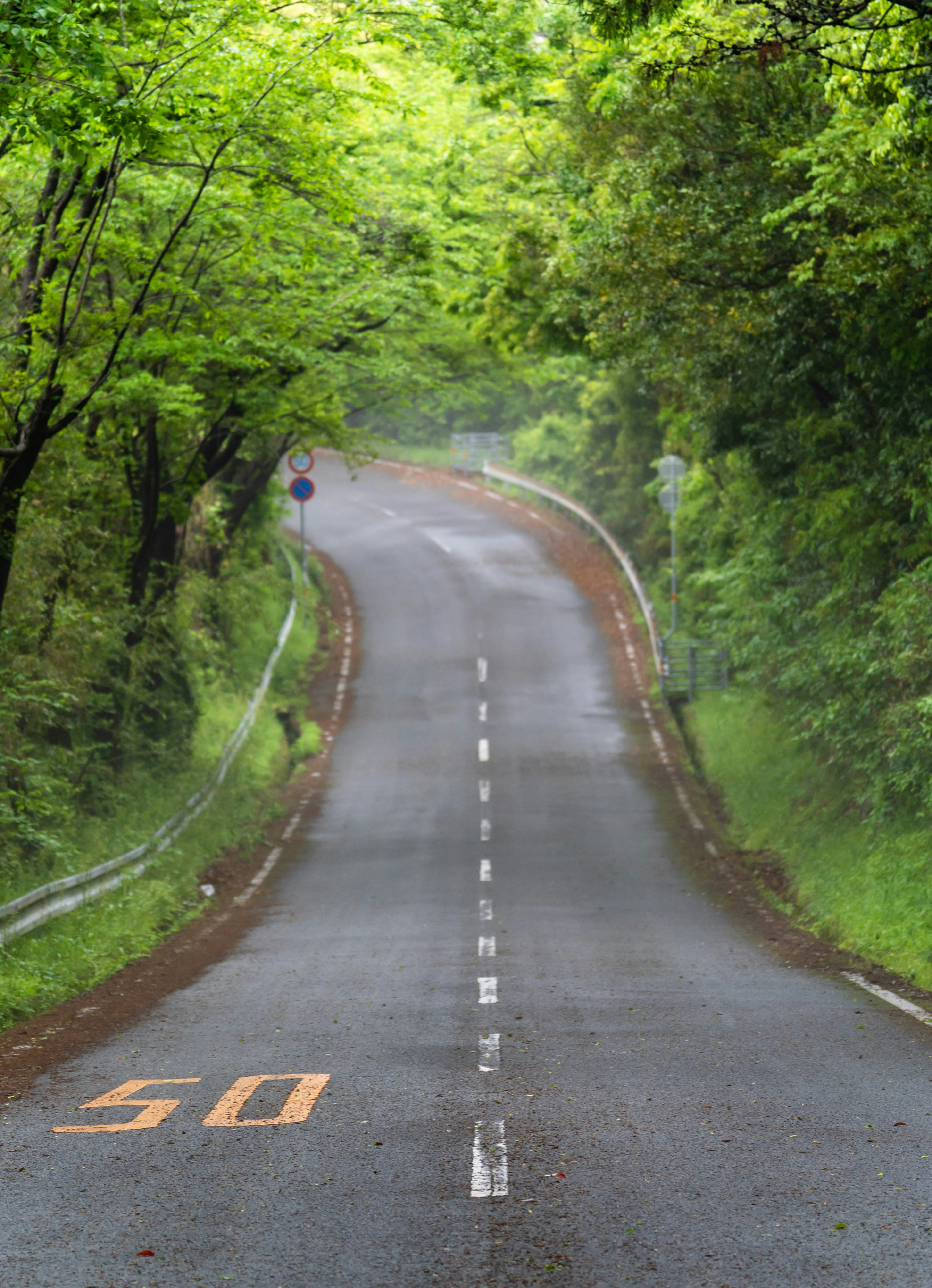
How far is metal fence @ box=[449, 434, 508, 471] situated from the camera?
58188 mm

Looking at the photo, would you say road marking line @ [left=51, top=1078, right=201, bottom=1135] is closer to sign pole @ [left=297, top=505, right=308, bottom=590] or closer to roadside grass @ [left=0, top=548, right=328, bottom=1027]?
roadside grass @ [left=0, top=548, right=328, bottom=1027]

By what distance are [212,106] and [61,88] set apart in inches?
87.3

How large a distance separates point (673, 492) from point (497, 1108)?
24308 mm

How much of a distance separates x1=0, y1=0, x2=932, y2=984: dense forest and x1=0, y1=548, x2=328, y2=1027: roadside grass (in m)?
0.61

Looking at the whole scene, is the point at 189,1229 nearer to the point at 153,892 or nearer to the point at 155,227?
the point at 153,892

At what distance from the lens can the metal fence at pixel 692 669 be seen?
1160 inches

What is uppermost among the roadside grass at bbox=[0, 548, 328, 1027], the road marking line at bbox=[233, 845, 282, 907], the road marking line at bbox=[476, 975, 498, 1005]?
the road marking line at bbox=[476, 975, 498, 1005]

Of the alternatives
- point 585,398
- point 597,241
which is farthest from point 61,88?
point 585,398

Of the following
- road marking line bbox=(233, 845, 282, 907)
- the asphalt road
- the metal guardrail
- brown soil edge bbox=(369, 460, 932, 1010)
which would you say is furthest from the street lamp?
road marking line bbox=(233, 845, 282, 907)

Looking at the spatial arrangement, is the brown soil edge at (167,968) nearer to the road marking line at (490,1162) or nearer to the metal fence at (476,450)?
the road marking line at (490,1162)

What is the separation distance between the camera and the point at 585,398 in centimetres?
4059

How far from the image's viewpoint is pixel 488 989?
11.8m

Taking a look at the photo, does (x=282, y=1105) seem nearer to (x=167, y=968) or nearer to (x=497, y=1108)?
(x=497, y=1108)

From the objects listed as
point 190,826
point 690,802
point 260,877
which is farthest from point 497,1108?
point 690,802
